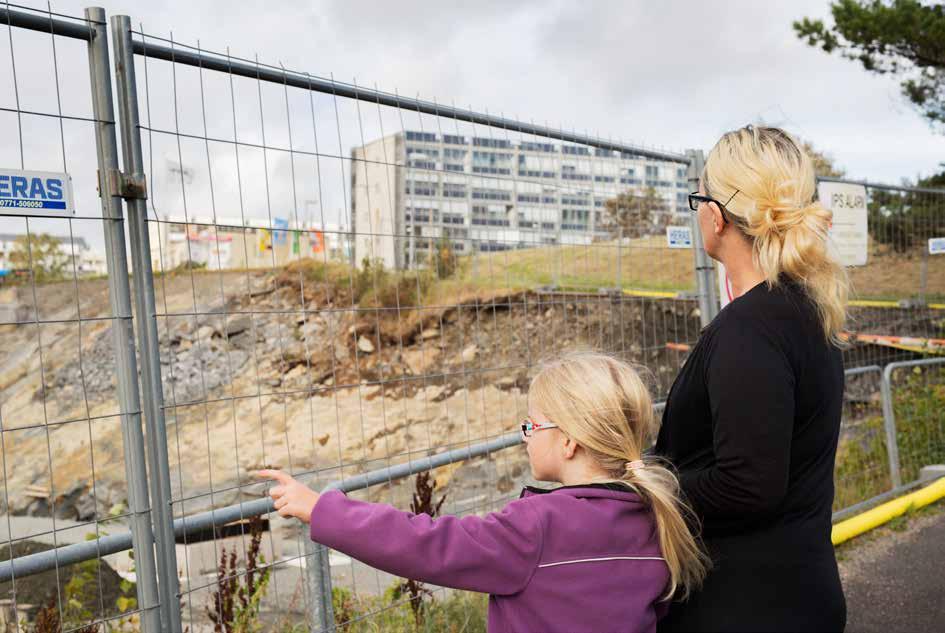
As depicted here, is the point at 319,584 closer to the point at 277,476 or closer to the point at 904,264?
the point at 277,476

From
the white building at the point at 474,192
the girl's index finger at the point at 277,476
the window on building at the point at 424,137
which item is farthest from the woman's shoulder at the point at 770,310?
the window on building at the point at 424,137

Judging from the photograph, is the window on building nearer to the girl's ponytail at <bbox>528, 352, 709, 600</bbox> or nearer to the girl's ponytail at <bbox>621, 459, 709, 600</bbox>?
the girl's ponytail at <bbox>528, 352, 709, 600</bbox>

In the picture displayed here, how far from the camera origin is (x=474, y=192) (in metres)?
4.21

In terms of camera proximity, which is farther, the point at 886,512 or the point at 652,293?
the point at 652,293

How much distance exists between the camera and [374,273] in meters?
4.19

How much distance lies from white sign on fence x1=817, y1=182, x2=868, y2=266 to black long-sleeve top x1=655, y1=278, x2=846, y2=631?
4.74m

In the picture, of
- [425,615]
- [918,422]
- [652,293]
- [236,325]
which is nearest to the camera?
[425,615]

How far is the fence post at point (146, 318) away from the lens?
2490 mm

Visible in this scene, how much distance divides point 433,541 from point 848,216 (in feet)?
18.9

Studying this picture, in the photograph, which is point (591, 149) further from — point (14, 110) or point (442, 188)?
point (14, 110)

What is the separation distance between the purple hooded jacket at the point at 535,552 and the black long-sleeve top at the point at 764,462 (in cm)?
19

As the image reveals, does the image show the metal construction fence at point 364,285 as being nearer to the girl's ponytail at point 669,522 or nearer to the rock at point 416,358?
the girl's ponytail at point 669,522

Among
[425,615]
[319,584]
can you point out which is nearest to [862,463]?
[425,615]

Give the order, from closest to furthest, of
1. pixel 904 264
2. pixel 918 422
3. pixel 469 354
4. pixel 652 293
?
pixel 652 293 → pixel 918 422 → pixel 904 264 → pixel 469 354
